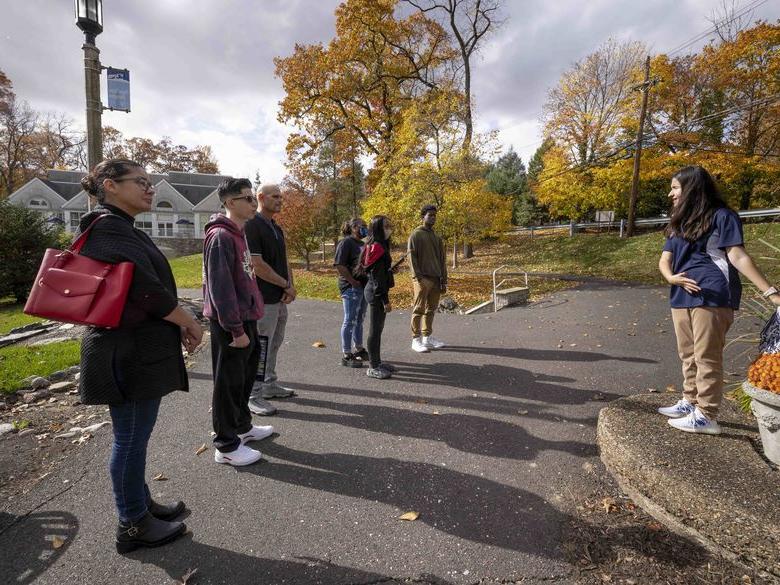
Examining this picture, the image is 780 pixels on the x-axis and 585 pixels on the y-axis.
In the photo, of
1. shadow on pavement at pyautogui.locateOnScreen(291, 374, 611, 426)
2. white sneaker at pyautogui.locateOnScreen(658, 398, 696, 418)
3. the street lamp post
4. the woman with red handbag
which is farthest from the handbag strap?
white sneaker at pyautogui.locateOnScreen(658, 398, 696, 418)

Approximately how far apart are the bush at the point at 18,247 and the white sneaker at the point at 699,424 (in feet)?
65.2

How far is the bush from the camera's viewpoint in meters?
14.6

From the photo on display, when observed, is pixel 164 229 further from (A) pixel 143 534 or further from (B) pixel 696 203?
(B) pixel 696 203

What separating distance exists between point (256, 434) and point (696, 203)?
394 cm

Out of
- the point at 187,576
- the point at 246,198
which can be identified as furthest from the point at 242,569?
the point at 246,198

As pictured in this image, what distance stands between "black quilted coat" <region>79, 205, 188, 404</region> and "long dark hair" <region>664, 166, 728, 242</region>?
3548mm

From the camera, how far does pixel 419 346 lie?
6039 mm

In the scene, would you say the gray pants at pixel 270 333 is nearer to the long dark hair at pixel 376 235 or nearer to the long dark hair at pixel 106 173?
the long dark hair at pixel 376 235

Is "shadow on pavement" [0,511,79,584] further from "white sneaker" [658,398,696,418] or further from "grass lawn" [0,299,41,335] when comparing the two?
"grass lawn" [0,299,41,335]

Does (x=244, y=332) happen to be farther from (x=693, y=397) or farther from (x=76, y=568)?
(x=693, y=397)

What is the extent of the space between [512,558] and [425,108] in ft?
52.5

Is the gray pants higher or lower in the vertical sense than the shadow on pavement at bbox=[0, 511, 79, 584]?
higher

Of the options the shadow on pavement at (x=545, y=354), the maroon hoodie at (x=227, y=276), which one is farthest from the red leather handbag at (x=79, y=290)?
the shadow on pavement at (x=545, y=354)

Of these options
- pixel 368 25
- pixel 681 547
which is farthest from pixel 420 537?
pixel 368 25
